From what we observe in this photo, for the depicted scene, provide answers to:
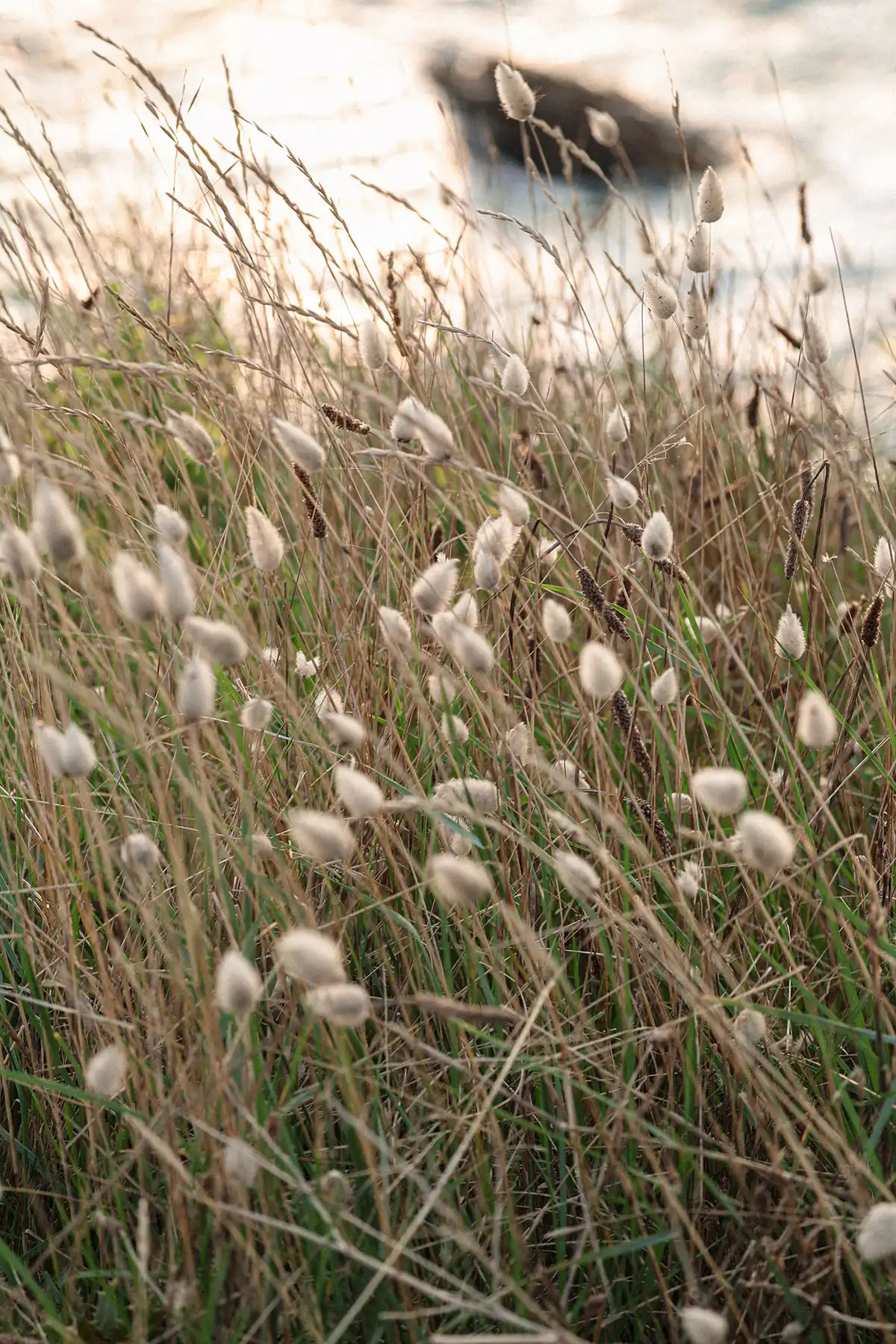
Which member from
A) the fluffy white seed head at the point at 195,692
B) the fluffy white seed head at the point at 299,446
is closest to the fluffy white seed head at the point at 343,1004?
the fluffy white seed head at the point at 195,692

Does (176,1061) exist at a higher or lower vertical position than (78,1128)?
higher

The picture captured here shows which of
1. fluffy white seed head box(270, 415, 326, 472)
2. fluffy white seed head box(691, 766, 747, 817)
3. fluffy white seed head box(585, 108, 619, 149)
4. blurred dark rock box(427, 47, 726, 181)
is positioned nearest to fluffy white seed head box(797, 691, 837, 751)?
fluffy white seed head box(691, 766, 747, 817)

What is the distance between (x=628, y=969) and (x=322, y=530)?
56 centimetres

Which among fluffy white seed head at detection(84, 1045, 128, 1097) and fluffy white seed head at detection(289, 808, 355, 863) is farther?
fluffy white seed head at detection(84, 1045, 128, 1097)

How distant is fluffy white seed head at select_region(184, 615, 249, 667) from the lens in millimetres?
760

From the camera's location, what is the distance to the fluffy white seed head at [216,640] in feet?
2.49

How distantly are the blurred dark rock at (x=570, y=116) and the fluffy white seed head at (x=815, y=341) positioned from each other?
4.52 metres

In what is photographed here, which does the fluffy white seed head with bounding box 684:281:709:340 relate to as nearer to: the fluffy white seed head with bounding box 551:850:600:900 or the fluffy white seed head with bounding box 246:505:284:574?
the fluffy white seed head with bounding box 246:505:284:574

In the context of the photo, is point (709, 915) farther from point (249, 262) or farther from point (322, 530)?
point (249, 262)

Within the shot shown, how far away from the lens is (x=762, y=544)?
2344 millimetres

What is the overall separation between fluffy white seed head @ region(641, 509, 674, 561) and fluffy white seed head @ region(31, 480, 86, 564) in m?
0.50

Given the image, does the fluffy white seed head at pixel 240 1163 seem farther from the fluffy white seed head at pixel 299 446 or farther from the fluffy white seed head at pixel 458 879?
the fluffy white seed head at pixel 299 446

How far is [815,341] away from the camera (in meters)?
1.26

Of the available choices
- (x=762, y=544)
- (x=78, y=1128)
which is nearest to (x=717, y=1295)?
(x=78, y=1128)
